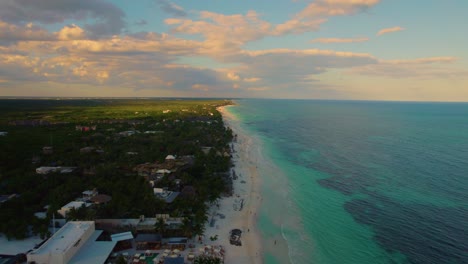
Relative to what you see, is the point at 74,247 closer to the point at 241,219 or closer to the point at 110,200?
the point at 110,200

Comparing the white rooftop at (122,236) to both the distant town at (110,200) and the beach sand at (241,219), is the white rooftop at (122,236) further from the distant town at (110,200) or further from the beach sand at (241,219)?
the beach sand at (241,219)

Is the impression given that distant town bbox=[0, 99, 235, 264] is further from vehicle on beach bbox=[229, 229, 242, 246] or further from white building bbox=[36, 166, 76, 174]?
vehicle on beach bbox=[229, 229, 242, 246]

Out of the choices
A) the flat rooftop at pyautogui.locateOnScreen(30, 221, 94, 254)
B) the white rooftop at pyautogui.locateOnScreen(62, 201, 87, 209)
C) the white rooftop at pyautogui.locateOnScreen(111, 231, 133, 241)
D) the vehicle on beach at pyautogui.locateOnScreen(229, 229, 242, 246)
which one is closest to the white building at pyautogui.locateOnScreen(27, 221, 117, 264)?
the flat rooftop at pyautogui.locateOnScreen(30, 221, 94, 254)

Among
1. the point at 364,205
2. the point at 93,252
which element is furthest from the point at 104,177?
the point at 364,205

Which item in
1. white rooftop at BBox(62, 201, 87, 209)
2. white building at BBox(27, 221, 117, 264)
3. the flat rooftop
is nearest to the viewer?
white building at BBox(27, 221, 117, 264)

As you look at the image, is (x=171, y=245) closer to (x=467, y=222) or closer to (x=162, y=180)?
(x=162, y=180)

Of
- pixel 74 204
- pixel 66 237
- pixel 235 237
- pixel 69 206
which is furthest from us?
pixel 74 204
